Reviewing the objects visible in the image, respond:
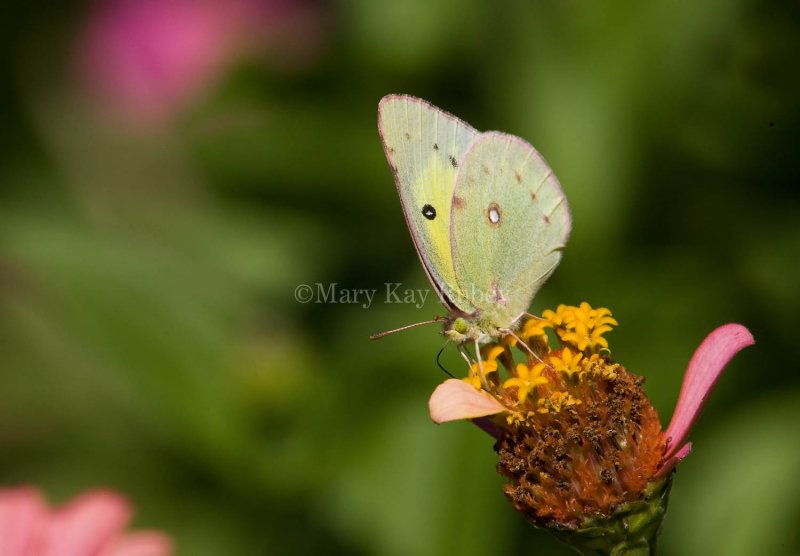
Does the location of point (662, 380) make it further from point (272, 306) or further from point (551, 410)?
point (272, 306)

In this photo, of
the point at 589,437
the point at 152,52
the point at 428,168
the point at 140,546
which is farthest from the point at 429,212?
the point at 152,52

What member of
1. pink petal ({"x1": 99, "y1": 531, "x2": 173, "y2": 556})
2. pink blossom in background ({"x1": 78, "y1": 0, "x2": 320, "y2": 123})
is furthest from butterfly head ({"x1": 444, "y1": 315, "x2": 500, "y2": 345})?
pink blossom in background ({"x1": 78, "y1": 0, "x2": 320, "y2": 123})

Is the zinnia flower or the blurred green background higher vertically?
the blurred green background

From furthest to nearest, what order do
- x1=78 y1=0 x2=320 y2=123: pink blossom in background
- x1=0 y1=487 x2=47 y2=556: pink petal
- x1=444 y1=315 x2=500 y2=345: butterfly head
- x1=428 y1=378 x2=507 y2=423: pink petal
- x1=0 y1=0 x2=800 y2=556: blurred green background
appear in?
x1=78 y1=0 x2=320 y2=123: pink blossom in background < x1=0 y1=0 x2=800 y2=556: blurred green background < x1=444 y1=315 x2=500 y2=345: butterfly head < x1=0 y1=487 x2=47 y2=556: pink petal < x1=428 y1=378 x2=507 y2=423: pink petal

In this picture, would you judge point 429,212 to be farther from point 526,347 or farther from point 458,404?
point 458,404

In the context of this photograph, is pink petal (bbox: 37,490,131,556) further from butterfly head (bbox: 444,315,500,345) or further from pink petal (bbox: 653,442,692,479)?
pink petal (bbox: 653,442,692,479)

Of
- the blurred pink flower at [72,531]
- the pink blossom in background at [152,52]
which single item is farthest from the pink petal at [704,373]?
the pink blossom in background at [152,52]
